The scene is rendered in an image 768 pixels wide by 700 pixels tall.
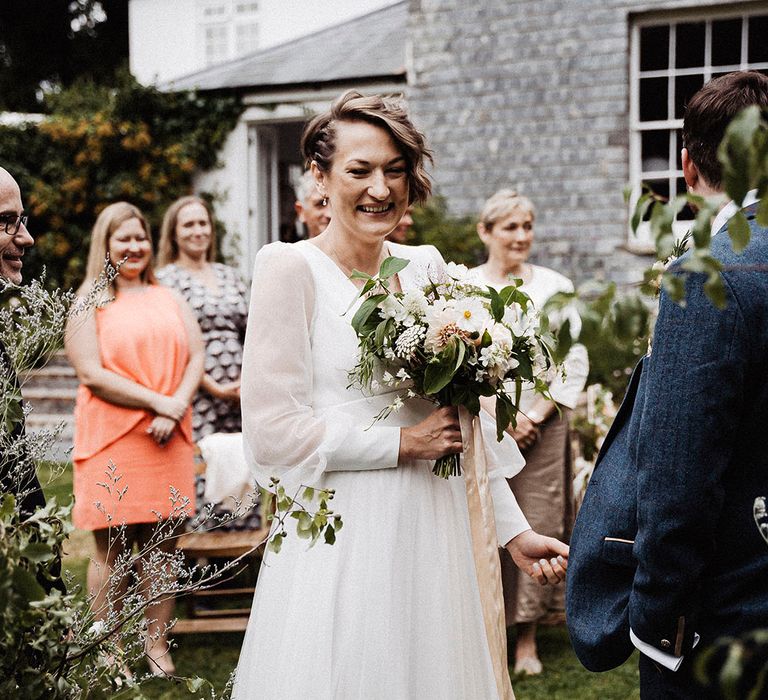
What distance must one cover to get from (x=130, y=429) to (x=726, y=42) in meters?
7.96

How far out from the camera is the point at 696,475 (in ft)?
5.94

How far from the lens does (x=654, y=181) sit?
34.6 ft

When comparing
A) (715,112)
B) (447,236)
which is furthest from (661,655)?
(447,236)

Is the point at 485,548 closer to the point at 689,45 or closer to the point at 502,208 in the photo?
the point at 502,208

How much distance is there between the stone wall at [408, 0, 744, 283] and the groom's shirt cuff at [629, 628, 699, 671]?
8.58m

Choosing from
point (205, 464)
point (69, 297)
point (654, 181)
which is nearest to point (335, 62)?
point (654, 181)

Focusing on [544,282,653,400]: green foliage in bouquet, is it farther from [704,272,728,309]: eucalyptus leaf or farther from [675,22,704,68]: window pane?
[675,22,704,68]: window pane

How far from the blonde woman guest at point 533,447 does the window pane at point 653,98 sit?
5.86 m

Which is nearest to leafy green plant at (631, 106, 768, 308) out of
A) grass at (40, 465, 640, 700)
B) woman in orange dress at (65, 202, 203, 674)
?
grass at (40, 465, 640, 700)

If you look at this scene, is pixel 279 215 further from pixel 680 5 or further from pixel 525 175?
pixel 680 5

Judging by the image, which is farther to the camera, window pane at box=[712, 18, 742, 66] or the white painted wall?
the white painted wall

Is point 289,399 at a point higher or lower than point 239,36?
lower

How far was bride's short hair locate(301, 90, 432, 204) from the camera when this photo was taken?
2.73 meters

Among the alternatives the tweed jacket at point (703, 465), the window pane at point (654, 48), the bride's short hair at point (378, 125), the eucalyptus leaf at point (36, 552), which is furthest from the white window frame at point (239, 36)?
the eucalyptus leaf at point (36, 552)
